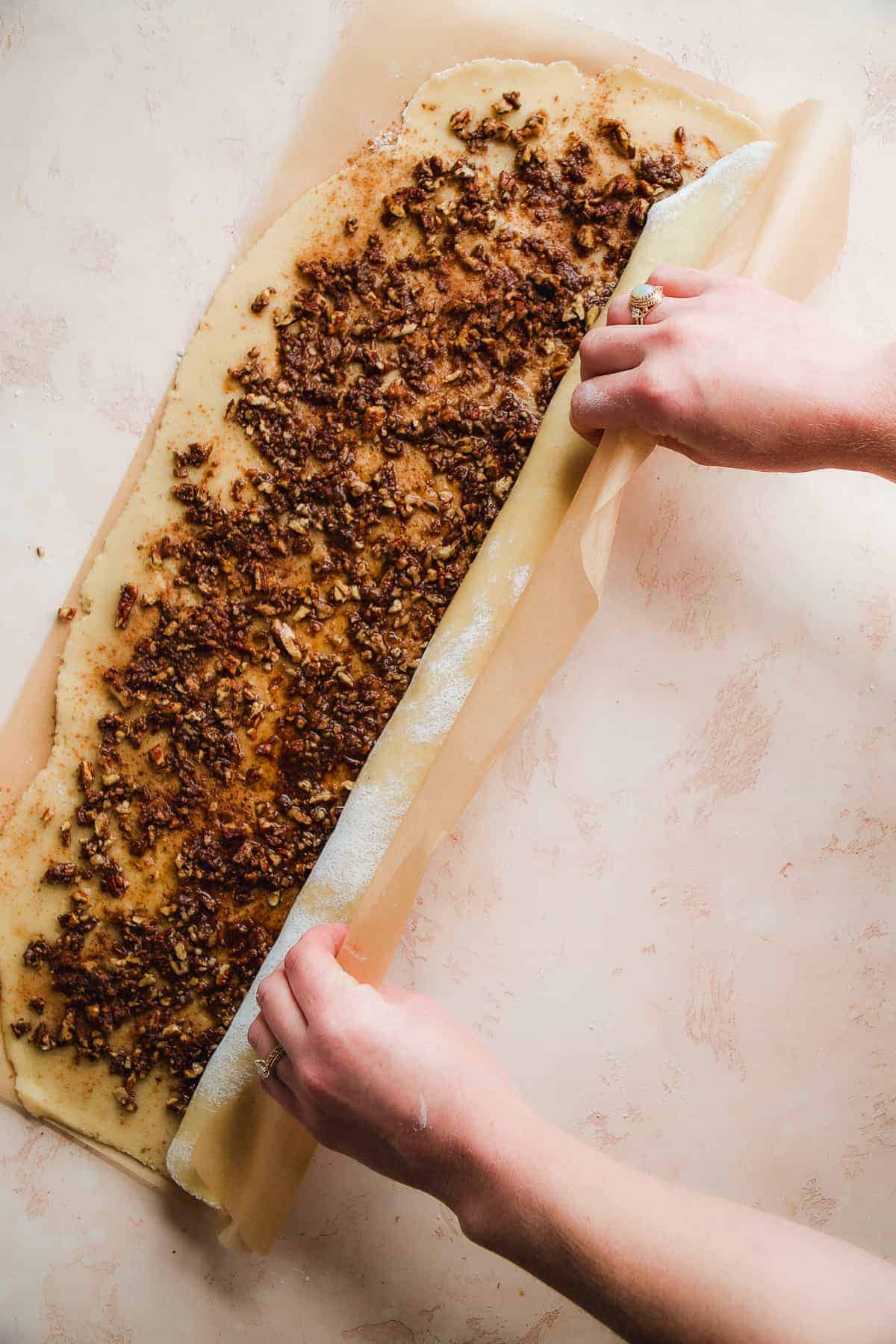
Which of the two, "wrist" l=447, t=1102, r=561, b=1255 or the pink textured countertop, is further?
the pink textured countertop

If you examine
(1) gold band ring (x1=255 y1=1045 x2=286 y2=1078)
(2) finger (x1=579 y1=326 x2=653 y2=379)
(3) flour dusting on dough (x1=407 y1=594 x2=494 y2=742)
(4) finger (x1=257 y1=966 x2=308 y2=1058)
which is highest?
(2) finger (x1=579 y1=326 x2=653 y2=379)

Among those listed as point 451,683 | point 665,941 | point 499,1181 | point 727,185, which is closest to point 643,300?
point 727,185

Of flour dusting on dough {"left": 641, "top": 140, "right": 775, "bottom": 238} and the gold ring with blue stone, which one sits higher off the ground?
flour dusting on dough {"left": 641, "top": 140, "right": 775, "bottom": 238}

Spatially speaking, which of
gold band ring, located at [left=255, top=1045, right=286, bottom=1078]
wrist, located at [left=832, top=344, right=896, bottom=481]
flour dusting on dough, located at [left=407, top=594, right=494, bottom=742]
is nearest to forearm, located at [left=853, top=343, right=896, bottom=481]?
wrist, located at [left=832, top=344, right=896, bottom=481]

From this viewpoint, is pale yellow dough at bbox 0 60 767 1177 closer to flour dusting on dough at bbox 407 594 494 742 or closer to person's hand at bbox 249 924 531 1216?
flour dusting on dough at bbox 407 594 494 742

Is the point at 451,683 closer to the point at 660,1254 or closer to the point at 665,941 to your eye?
the point at 665,941

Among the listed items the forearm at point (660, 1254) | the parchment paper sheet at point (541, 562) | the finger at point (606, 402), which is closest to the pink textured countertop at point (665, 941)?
the parchment paper sheet at point (541, 562)

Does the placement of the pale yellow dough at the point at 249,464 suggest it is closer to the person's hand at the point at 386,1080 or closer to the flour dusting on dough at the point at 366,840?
the flour dusting on dough at the point at 366,840

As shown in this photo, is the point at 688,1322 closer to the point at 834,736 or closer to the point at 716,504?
the point at 834,736
